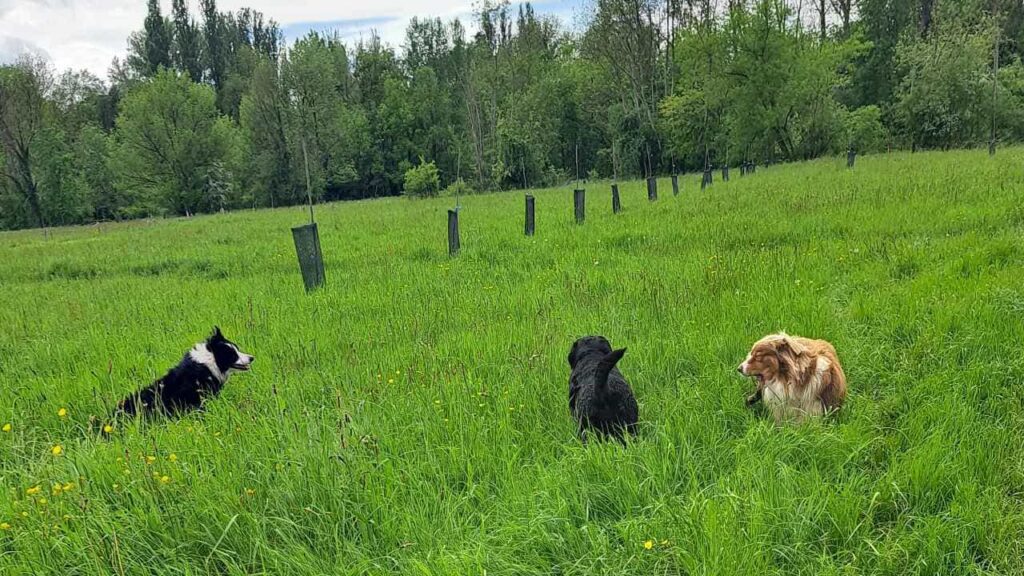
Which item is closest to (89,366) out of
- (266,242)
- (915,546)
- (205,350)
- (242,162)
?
(205,350)

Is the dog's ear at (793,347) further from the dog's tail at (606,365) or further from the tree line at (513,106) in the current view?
the tree line at (513,106)

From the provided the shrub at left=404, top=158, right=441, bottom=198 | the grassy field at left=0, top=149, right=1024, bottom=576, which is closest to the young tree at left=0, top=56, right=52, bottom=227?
the shrub at left=404, top=158, right=441, bottom=198

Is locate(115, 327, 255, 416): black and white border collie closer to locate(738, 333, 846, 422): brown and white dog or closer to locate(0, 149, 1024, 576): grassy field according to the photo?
locate(0, 149, 1024, 576): grassy field

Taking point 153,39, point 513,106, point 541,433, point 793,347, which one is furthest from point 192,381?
point 153,39

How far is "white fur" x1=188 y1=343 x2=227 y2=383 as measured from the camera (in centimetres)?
441

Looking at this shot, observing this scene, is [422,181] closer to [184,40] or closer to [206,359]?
[206,359]

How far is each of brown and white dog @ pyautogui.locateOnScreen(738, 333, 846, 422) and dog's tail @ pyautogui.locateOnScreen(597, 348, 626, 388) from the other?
3.42 ft

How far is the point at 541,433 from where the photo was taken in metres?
3.31

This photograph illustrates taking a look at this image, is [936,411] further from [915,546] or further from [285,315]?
[285,315]

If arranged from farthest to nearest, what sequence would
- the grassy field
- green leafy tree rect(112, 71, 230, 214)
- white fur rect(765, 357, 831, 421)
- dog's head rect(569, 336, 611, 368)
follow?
green leafy tree rect(112, 71, 230, 214), dog's head rect(569, 336, 611, 368), white fur rect(765, 357, 831, 421), the grassy field

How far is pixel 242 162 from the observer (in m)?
49.9

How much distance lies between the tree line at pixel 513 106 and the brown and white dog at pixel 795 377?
29916mm

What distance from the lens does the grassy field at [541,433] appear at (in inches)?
91.1

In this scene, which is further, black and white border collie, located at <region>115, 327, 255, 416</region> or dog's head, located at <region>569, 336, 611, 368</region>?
black and white border collie, located at <region>115, 327, 255, 416</region>
